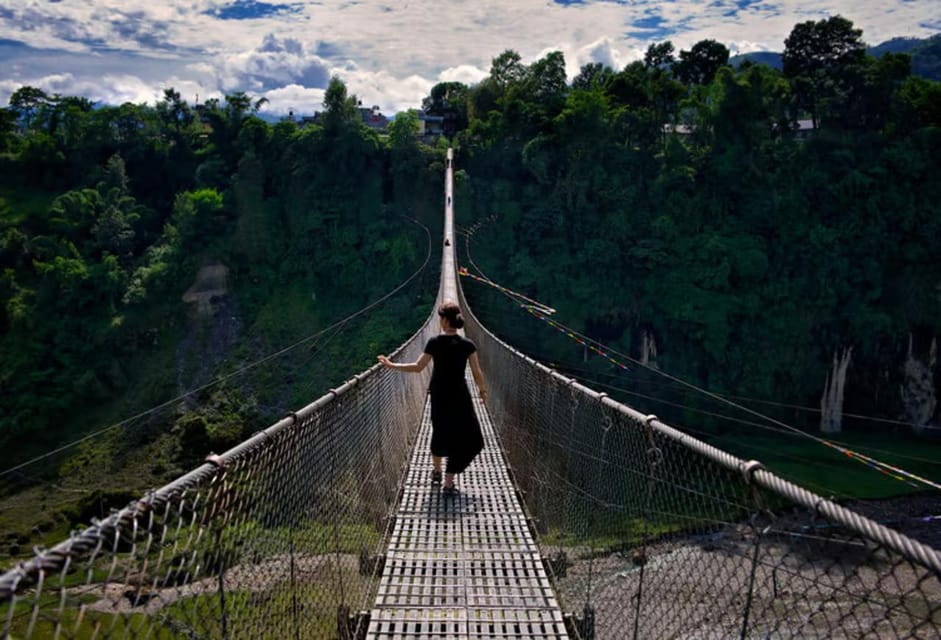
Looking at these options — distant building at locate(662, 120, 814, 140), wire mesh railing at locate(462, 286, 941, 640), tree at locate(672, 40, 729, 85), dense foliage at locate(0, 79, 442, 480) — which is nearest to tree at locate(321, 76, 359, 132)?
dense foliage at locate(0, 79, 442, 480)

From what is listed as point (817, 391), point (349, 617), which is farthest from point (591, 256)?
point (349, 617)

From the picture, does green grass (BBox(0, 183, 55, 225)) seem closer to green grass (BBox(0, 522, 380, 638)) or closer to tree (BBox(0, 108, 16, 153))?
tree (BBox(0, 108, 16, 153))

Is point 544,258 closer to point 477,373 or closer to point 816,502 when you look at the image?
point 477,373

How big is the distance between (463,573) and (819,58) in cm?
2214

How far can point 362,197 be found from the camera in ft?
64.0

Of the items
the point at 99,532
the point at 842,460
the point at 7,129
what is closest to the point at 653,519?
the point at 99,532

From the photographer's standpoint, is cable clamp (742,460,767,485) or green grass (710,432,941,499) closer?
cable clamp (742,460,767,485)

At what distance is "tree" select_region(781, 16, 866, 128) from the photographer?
60.5 feet

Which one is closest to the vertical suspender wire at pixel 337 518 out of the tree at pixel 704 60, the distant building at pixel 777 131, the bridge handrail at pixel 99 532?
the bridge handrail at pixel 99 532

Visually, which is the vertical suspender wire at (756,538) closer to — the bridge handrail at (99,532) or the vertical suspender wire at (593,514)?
the vertical suspender wire at (593,514)

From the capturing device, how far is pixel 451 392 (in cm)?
305

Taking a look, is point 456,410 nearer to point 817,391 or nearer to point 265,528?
point 265,528

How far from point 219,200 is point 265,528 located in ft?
63.3

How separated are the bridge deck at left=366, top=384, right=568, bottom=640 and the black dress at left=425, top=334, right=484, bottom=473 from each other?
0.29 m
